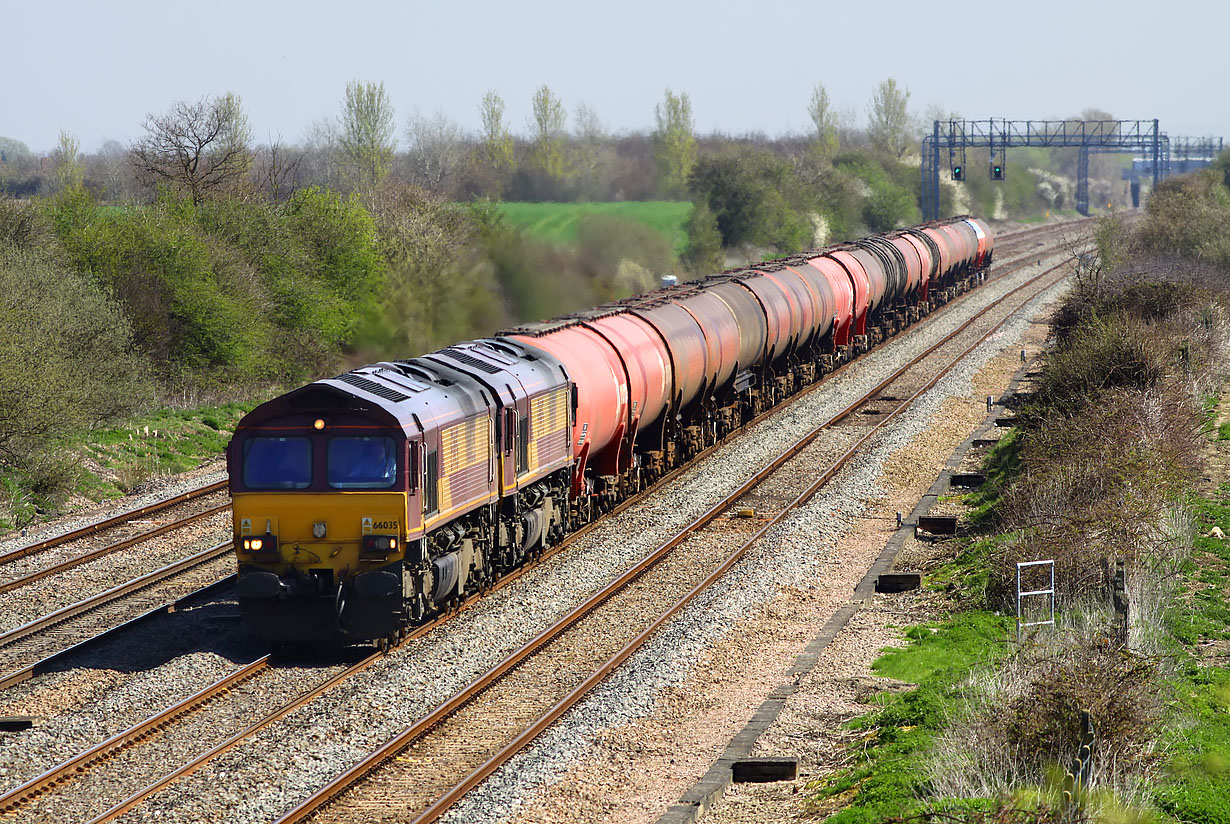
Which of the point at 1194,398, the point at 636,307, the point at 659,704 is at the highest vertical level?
the point at 636,307

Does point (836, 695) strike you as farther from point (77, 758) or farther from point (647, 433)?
point (647, 433)

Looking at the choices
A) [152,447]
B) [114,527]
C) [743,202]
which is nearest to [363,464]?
[114,527]

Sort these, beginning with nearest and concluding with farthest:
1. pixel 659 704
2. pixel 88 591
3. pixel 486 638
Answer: pixel 659 704, pixel 486 638, pixel 88 591

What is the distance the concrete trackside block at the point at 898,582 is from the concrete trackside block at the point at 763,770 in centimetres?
722

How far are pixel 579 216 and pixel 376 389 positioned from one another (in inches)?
1817

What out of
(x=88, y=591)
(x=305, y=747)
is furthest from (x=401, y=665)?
(x=88, y=591)

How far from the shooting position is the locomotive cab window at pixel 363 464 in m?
16.3

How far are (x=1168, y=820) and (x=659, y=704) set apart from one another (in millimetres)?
6240

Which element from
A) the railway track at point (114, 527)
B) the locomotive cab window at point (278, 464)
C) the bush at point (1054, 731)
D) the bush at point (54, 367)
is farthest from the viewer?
the bush at point (54, 367)

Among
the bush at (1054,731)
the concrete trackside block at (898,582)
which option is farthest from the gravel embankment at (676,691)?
the bush at (1054,731)

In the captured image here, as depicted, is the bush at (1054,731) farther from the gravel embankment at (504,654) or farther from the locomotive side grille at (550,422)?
the locomotive side grille at (550,422)

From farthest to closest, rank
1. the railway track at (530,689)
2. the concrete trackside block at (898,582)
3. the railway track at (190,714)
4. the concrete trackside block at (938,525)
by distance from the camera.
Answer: the concrete trackside block at (938,525) < the concrete trackside block at (898,582) < the railway track at (530,689) < the railway track at (190,714)

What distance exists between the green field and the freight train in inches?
994

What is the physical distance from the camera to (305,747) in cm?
1356
